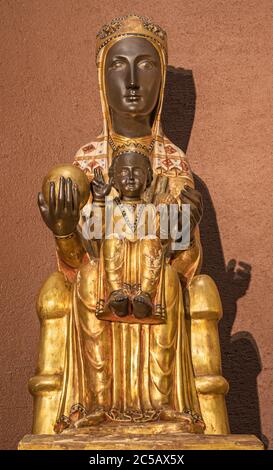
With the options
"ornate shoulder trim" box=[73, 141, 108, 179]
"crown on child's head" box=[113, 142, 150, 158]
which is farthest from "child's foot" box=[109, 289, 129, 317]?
"ornate shoulder trim" box=[73, 141, 108, 179]

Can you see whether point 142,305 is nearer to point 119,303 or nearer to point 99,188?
point 119,303

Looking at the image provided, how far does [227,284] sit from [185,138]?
765 mm

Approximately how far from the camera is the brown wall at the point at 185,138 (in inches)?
148

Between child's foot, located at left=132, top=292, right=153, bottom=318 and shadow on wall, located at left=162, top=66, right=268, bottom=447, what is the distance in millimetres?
1090

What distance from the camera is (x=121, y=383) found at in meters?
2.85

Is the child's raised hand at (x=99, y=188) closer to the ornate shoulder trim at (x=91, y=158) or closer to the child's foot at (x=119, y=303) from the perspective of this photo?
the ornate shoulder trim at (x=91, y=158)

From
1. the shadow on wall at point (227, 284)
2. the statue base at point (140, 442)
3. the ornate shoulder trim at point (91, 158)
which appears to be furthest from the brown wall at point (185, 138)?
the statue base at point (140, 442)

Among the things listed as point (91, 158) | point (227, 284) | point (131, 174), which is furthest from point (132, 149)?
point (227, 284)

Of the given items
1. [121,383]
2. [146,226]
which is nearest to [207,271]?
[146,226]

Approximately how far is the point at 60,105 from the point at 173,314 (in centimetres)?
162

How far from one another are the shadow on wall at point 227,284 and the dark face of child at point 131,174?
3.06 feet

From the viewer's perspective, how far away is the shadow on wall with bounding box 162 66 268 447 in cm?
371

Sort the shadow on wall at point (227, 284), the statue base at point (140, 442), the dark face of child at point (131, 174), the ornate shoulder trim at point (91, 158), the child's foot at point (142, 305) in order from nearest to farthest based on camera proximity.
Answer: the statue base at point (140, 442) < the child's foot at point (142, 305) < the dark face of child at point (131, 174) < the ornate shoulder trim at point (91, 158) < the shadow on wall at point (227, 284)

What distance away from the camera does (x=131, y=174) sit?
306 cm
